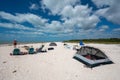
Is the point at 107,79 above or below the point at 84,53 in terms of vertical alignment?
below

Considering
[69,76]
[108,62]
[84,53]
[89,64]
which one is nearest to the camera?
[69,76]

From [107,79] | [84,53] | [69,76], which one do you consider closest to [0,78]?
[69,76]

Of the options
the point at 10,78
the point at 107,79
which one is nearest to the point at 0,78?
the point at 10,78

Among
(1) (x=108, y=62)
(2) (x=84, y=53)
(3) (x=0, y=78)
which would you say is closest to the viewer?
(3) (x=0, y=78)

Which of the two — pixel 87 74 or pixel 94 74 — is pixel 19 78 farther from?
pixel 94 74

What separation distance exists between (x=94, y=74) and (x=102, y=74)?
615 mm

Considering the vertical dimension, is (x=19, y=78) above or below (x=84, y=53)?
below

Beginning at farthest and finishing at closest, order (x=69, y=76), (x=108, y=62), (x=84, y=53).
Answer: (x=84, y=53)
(x=108, y=62)
(x=69, y=76)

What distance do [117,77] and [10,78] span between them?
24.8 ft

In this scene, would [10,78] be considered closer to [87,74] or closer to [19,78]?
[19,78]

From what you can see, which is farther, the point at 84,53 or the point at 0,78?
the point at 84,53

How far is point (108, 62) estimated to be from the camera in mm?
9805

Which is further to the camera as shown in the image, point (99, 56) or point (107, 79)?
point (99, 56)

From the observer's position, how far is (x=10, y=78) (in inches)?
260
